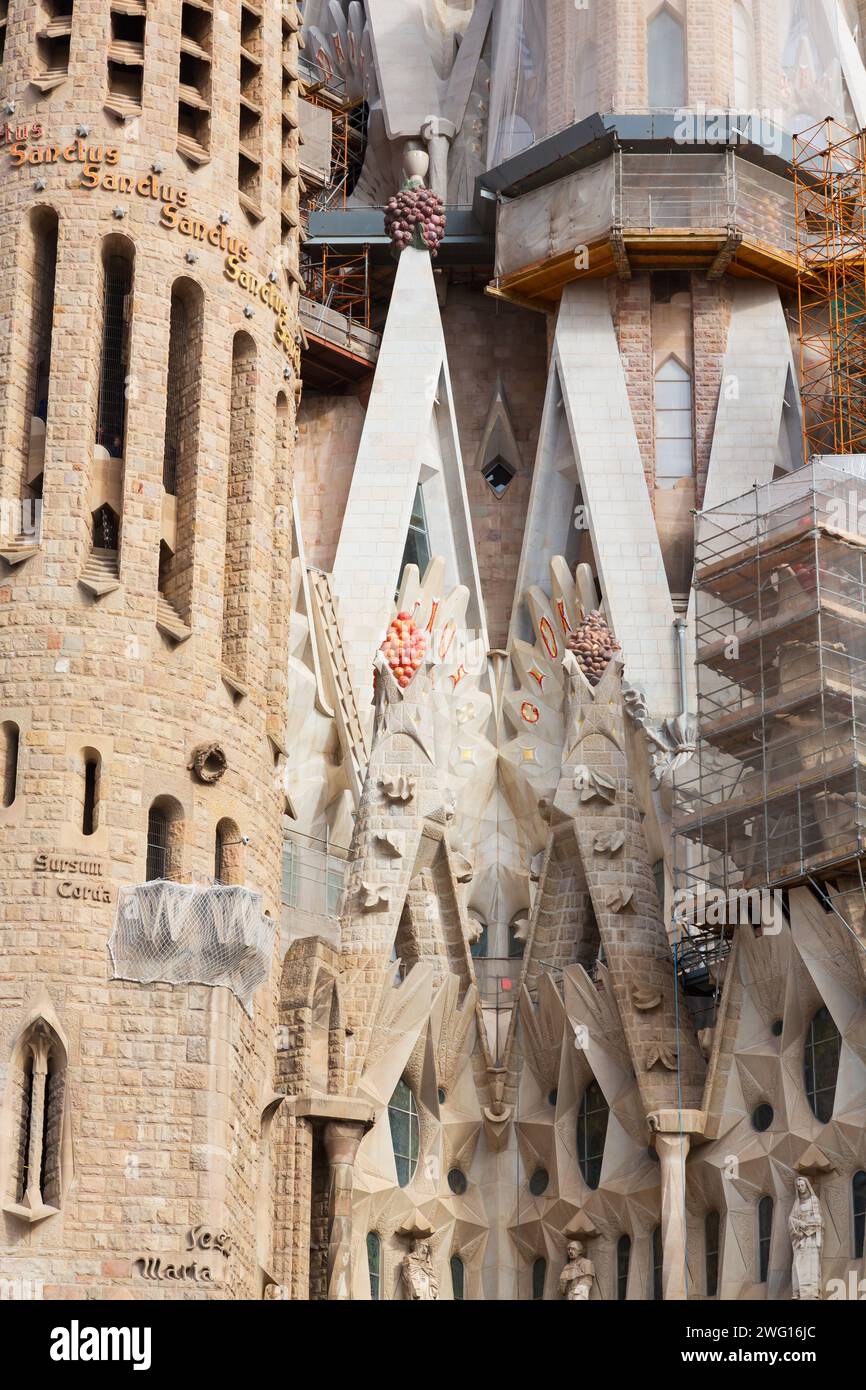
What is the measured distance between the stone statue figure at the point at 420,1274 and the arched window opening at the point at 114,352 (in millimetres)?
9107

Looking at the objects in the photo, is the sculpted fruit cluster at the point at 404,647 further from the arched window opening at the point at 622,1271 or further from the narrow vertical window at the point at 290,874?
the arched window opening at the point at 622,1271

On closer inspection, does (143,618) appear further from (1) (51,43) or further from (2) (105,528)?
(1) (51,43)

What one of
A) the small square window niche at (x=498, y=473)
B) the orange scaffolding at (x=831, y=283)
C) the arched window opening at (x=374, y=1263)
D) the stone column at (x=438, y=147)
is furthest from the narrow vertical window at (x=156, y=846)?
the stone column at (x=438, y=147)

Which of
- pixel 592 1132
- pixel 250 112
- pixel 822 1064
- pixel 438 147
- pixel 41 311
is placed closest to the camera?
pixel 41 311

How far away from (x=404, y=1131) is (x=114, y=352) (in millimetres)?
9020

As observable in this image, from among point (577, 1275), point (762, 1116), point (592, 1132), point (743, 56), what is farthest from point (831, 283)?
point (577, 1275)

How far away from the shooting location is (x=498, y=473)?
4456 cm

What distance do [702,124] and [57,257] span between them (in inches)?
437

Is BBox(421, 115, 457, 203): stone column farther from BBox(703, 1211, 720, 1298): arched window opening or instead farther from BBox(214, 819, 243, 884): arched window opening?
BBox(703, 1211, 720, 1298): arched window opening

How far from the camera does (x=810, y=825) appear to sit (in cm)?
3553

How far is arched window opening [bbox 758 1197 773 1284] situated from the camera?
115ft

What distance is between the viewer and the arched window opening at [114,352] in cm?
3488
